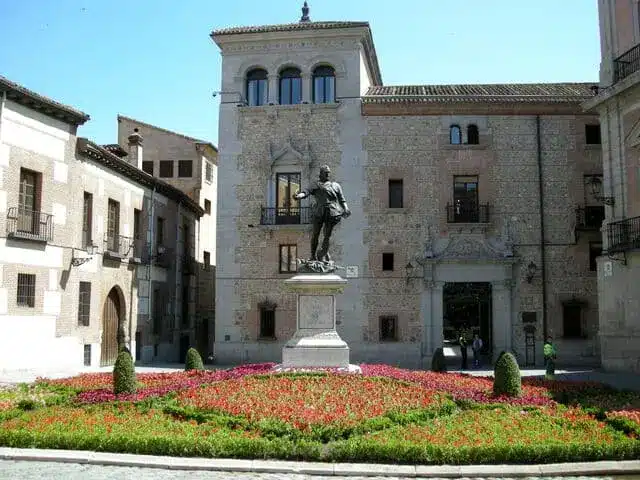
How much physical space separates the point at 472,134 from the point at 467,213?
3410mm

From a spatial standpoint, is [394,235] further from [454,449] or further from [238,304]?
[454,449]

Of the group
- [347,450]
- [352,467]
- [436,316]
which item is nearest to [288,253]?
[436,316]

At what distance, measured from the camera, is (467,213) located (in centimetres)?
2839

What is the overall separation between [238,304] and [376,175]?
7.92 meters

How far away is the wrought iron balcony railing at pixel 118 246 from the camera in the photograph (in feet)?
88.8

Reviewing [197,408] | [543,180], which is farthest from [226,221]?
[197,408]

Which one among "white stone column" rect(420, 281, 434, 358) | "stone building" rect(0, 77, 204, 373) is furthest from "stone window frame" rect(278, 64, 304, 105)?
"white stone column" rect(420, 281, 434, 358)

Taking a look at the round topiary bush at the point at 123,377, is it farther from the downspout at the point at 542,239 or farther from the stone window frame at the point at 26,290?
the downspout at the point at 542,239

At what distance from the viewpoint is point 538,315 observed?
1092 inches

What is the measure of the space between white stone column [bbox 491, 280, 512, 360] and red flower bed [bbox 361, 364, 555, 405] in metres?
9.80

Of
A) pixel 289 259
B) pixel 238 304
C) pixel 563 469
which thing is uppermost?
pixel 289 259

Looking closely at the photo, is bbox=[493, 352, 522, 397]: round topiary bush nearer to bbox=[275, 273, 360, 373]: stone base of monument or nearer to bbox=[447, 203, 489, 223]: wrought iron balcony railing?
bbox=[275, 273, 360, 373]: stone base of monument

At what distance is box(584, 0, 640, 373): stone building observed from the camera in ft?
73.4

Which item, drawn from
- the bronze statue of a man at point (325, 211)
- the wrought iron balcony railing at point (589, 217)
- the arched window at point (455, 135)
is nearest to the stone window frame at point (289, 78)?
the arched window at point (455, 135)
